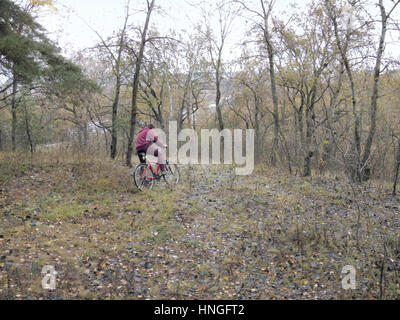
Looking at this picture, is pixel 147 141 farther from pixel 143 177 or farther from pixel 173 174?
pixel 173 174

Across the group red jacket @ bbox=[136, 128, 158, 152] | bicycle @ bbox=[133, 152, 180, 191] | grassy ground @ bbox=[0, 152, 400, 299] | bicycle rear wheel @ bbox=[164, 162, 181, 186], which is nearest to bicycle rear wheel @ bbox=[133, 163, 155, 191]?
bicycle @ bbox=[133, 152, 180, 191]

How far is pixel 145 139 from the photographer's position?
890 cm

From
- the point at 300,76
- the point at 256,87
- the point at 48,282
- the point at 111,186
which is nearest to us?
the point at 48,282

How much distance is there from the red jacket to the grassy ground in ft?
4.48

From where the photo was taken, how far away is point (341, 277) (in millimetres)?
4984

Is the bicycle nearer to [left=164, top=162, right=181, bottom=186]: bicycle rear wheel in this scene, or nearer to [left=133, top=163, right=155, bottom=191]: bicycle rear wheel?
[left=133, top=163, right=155, bottom=191]: bicycle rear wheel

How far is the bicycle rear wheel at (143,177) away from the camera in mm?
8962

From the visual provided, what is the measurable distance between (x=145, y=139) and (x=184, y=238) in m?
3.68

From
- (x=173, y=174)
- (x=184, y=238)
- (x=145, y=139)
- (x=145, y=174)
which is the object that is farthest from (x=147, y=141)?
(x=184, y=238)

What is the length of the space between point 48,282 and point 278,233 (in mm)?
4784

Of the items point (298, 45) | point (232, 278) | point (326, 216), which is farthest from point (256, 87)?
point (232, 278)

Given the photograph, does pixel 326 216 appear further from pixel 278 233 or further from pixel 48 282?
pixel 48 282

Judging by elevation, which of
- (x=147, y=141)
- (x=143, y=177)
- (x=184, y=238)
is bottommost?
(x=184, y=238)
